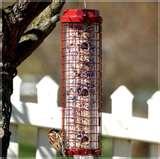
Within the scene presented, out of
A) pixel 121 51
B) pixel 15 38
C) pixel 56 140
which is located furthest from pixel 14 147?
pixel 121 51

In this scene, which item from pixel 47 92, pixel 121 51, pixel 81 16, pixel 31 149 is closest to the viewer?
pixel 81 16

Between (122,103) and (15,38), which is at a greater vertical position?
(15,38)

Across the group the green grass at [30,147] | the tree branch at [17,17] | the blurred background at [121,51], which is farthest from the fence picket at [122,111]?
the blurred background at [121,51]

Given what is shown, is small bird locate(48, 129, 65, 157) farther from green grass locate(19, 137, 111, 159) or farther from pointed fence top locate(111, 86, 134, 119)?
green grass locate(19, 137, 111, 159)

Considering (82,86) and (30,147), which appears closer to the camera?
(82,86)

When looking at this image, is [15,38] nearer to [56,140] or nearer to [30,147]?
[56,140]

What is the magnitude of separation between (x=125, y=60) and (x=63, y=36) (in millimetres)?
5901

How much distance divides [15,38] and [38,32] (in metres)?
0.26

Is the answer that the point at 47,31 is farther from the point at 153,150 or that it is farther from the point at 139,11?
the point at 139,11

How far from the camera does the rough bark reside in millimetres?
3035

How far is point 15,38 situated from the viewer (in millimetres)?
3076

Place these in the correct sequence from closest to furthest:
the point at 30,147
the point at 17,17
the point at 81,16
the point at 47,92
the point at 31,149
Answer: the point at 17,17 < the point at 81,16 < the point at 47,92 < the point at 31,149 < the point at 30,147

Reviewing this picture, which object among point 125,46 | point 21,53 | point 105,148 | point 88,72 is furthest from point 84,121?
point 125,46

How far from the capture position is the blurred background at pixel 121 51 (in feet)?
28.2
